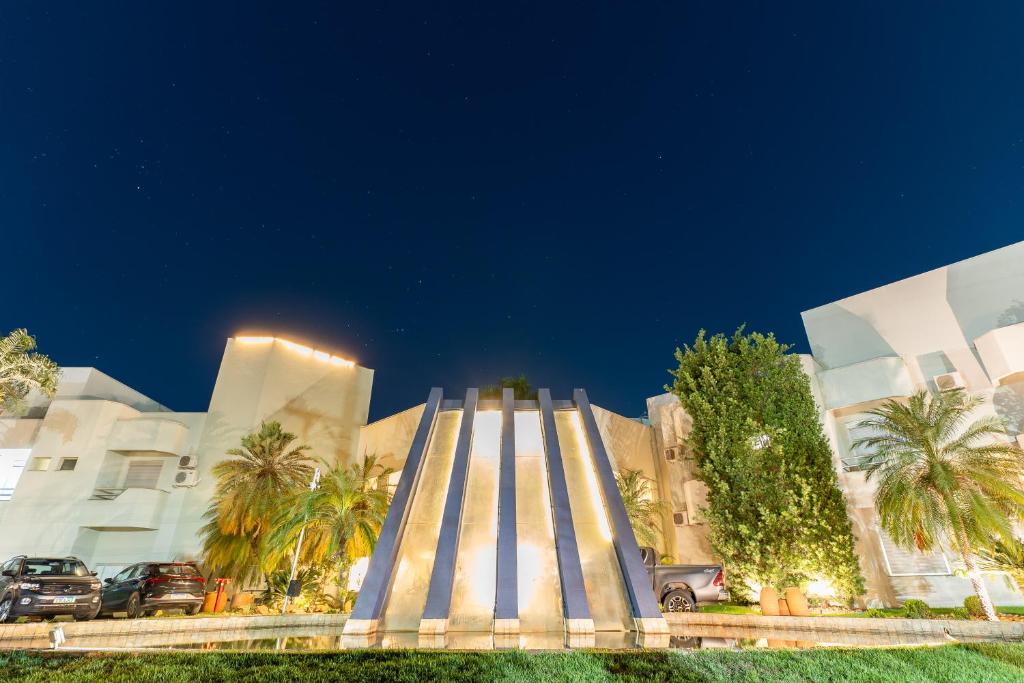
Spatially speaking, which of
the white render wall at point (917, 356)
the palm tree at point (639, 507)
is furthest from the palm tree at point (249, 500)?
the white render wall at point (917, 356)

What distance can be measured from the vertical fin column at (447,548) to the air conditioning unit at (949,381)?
1872 centimetres

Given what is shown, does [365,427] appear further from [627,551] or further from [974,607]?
[974,607]

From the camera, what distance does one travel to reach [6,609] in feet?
32.4

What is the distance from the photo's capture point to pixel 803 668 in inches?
200

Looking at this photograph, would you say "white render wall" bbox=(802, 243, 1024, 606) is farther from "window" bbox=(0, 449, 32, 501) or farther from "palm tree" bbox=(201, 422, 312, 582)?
"window" bbox=(0, 449, 32, 501)

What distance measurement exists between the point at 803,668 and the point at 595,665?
2.23m

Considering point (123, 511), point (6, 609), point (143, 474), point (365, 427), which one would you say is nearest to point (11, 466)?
point (143, 474)

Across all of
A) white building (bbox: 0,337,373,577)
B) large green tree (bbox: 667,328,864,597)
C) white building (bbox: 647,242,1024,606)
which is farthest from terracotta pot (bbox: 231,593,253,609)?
white building (bbox: 647,242,1024,606)

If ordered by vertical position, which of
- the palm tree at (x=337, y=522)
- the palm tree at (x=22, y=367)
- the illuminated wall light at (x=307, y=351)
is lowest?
the palm tree at (x=337, y=522)

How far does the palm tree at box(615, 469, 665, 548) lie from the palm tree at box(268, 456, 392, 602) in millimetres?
11371

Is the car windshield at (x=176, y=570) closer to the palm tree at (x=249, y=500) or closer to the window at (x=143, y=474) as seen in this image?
the palm tree at (x=249, y=500)

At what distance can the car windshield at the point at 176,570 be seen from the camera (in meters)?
14.0

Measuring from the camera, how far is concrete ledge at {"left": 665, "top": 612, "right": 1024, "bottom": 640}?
28.0 feet

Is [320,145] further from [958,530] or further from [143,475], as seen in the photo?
[958,530]
